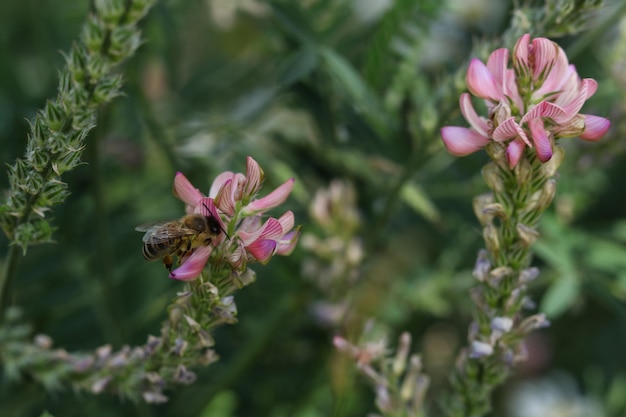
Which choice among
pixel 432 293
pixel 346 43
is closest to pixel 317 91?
pixel 346 43

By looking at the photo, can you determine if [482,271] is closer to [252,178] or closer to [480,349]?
[480,349]

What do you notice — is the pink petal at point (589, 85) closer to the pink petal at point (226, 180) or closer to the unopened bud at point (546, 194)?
the unopened bud at point (546, 194)

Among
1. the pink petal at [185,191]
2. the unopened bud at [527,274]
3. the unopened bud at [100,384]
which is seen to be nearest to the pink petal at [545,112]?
the unopened bud at [527,274]

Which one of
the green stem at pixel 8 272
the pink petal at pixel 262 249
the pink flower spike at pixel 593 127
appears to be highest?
the green stem at pixel 8 272

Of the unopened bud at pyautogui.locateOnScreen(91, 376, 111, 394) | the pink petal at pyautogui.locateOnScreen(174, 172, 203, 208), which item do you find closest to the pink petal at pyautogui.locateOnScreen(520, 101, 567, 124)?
the pink petal at pyautogui.locateOnScreen(174, 172, 203, 208)

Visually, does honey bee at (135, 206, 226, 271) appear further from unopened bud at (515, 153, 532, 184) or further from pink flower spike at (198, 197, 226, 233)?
unopened bud at (515, 153, 532, 184)

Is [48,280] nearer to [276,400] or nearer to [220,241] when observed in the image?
[276,400]
